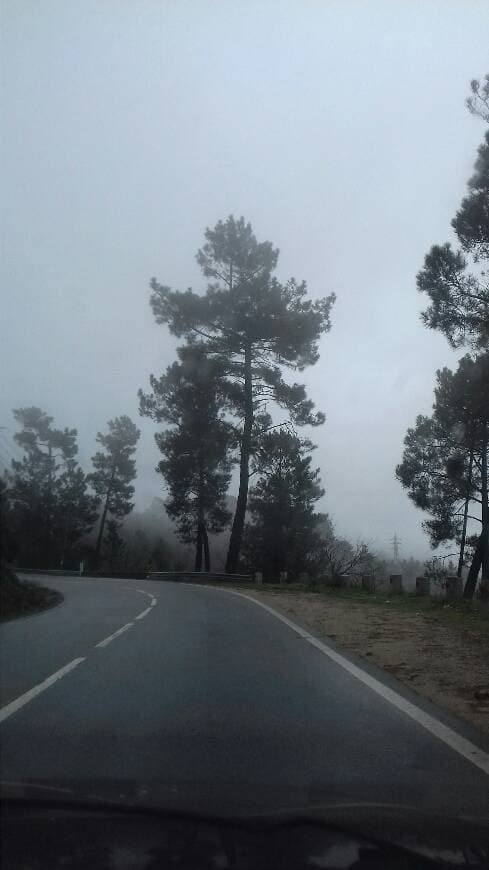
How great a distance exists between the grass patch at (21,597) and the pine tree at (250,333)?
16.9m

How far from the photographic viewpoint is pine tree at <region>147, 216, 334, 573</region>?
113ft

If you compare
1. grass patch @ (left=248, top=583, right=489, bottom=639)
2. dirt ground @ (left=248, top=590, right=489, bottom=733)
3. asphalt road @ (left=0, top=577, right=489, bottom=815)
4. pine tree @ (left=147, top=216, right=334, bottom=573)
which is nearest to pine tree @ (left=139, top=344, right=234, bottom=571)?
pine tree @ (left=147, top=216, right=334, bottom=573)

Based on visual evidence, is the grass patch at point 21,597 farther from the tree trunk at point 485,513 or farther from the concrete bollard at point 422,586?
the tree trunk at point 485,513

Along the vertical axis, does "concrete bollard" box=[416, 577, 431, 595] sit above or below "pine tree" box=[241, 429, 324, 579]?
below

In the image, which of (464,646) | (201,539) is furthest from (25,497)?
(201,539)

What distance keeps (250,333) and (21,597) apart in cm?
2395

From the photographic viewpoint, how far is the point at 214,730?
6.15 metres

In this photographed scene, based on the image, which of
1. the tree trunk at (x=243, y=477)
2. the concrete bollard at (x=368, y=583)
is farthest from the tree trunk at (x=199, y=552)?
the concrete bollard at (x=368, y=583)

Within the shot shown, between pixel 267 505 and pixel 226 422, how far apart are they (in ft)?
26.0

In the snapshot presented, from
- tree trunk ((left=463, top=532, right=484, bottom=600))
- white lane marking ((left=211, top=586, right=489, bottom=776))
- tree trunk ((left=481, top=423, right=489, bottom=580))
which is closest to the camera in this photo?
white lane marking ((left=211, top=586, right=489, bottom=776))

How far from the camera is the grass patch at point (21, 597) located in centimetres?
868

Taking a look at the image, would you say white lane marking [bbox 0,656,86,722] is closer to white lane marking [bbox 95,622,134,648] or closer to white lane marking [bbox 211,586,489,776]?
white lane marking [bbox 95,622,134,648]

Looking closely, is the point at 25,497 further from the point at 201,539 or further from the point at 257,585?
the point at 201,539

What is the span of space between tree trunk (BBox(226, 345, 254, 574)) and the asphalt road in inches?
918
